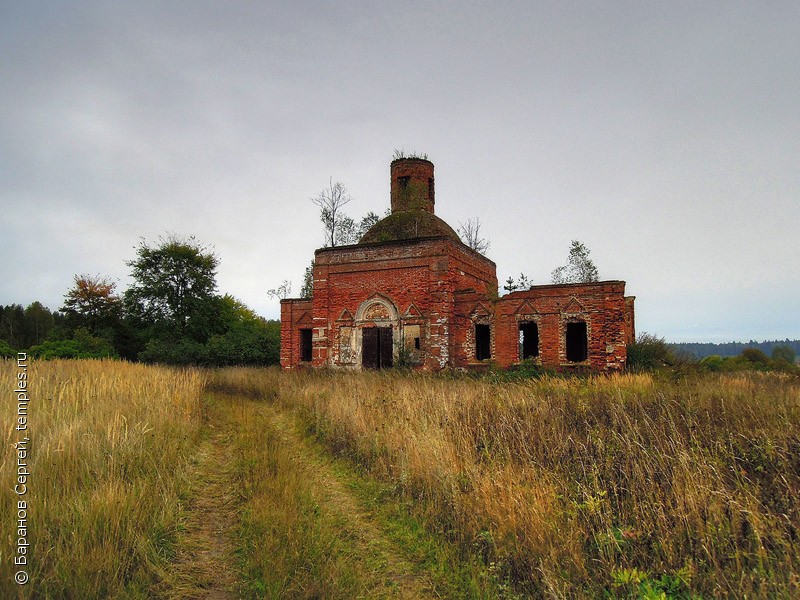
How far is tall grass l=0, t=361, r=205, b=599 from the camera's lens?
119 inches

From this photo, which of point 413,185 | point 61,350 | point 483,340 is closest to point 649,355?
point 483,340

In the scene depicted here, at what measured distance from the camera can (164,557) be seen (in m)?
3.62

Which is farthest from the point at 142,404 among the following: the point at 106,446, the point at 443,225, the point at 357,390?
the point at 443,225

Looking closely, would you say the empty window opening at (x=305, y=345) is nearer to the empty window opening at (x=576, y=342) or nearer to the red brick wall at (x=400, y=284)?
the red brick wall at (x=400, y=284)

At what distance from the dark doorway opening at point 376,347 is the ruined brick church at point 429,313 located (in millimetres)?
44

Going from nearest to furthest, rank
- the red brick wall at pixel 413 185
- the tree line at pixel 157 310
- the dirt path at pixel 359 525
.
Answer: the dirt path at pixel 359 525
the red brick wall at pixel 413 185
the tree line at pixel 157 310

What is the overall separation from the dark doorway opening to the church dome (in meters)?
4.32

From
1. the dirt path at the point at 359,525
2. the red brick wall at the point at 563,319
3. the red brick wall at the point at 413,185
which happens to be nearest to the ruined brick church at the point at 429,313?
the red brick wall at the point at 563,319

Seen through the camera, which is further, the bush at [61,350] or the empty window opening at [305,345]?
the empty window opening at [305,345]

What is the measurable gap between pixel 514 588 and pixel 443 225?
20.8m

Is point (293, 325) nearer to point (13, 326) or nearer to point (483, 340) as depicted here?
point (483, 340)

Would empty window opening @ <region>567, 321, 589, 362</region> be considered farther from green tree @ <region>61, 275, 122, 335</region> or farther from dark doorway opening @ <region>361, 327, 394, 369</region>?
green tree @ <region>61, 275, 122, 335</region>

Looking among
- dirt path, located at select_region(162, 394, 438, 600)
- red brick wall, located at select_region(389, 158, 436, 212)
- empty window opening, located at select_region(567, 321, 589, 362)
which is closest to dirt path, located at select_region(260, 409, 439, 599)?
dirt path, located at select_region(162, 394, 438, 600)

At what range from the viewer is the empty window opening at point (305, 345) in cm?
2262
